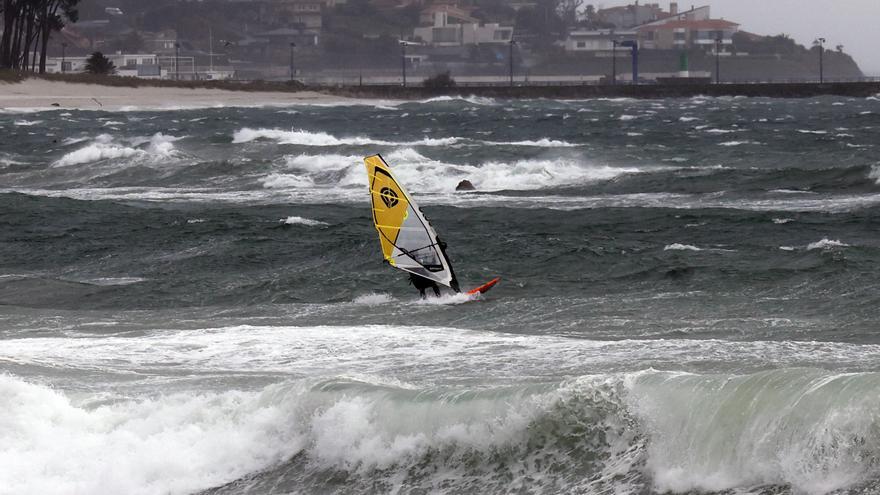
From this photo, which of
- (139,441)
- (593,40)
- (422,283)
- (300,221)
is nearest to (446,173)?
(300,221)

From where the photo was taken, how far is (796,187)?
2975cm

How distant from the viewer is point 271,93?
105188 mm

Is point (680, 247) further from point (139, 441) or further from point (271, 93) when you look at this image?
point (271, 93)

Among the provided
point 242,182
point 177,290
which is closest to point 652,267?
point 177,290

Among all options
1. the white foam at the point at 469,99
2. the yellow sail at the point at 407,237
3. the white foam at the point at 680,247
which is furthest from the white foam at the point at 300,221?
the white foam at the point at 469,99

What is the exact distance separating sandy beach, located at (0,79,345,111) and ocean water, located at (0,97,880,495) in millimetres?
50508

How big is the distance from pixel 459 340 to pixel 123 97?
83174 millimetres

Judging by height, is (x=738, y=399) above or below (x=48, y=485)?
above

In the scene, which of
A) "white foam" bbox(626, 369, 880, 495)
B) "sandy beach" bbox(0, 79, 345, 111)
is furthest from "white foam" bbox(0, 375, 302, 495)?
"sandy beach" bbox(0, 79, 345, 111)

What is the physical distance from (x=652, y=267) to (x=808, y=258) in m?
2.01

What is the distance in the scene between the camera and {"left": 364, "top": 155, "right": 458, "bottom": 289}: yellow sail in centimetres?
1617

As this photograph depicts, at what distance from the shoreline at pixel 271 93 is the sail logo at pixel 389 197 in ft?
217

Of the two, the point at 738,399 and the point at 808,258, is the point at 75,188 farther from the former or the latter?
the point at 738,399

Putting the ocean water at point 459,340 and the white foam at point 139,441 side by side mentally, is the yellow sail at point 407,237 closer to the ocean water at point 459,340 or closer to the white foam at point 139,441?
the ocean water at point 459,340
